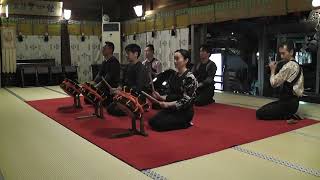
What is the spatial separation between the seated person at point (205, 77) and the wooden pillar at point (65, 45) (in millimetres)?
5922

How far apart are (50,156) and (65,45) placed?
7996 mm

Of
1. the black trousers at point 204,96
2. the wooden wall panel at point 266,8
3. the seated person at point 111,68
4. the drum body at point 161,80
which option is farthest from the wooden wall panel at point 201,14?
the seated person at point 111,68

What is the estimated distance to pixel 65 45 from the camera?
34.7 feet

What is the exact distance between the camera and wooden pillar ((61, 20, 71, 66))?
1053 centimetres

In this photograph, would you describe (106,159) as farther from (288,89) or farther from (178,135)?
(288,89)

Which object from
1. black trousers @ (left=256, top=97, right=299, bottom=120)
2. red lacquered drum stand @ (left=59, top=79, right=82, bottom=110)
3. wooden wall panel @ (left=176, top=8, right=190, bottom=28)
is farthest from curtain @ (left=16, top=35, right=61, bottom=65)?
black trousers @ (left=256, top=97, right=299, bottom=120)

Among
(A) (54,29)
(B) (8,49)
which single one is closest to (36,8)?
(A) (54,29)

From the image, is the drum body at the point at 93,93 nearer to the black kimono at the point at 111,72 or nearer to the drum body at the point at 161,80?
the black kimono at the point at 111,72

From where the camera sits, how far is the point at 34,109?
222 inches

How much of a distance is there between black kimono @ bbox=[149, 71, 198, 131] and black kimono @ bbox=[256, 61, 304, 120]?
1.19 meters

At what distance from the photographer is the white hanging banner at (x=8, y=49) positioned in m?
9.23

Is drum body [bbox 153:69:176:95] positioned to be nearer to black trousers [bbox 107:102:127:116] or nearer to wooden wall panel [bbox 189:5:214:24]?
black trousers [bbox 107:102:127:116]

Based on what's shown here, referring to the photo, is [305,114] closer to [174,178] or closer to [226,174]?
[226,174]

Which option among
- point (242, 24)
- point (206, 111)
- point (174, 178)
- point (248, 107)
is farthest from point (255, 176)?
point (242, 24)
